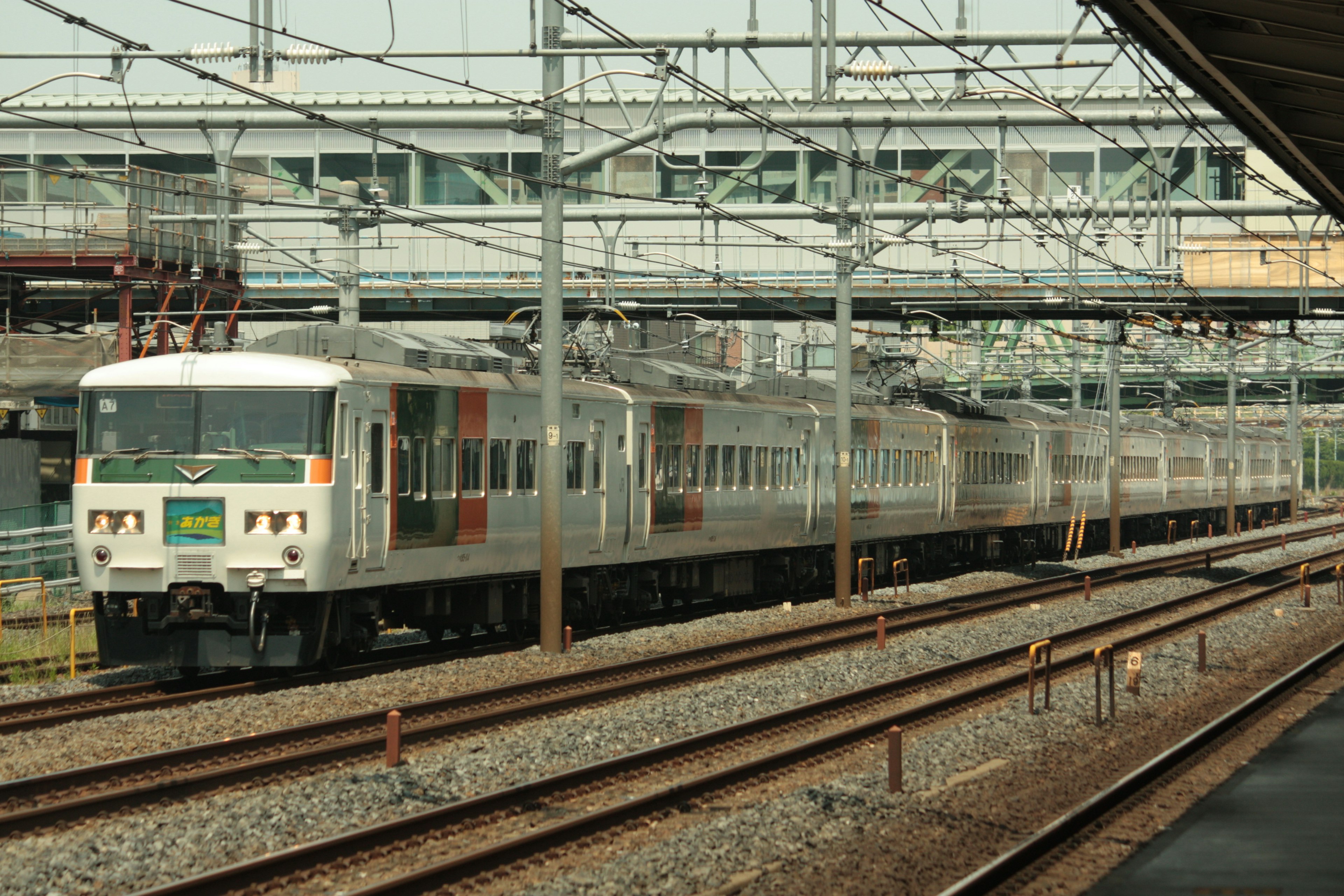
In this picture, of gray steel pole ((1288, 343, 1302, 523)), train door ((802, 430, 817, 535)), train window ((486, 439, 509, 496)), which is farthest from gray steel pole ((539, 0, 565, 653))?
gray steel pole ((1288, 343, 1302, 523))

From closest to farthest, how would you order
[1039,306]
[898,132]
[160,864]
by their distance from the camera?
[160,864]
[1039,306]
[898,132]

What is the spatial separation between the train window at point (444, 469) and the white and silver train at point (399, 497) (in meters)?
0.03

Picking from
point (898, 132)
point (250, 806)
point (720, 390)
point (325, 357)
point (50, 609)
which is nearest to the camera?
point (250, 806)

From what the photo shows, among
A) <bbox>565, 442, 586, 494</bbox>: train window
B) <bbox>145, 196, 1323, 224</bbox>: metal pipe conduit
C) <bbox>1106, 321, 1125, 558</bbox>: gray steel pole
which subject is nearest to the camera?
<bbox>565, 442, 586, 494</bbox>: train window

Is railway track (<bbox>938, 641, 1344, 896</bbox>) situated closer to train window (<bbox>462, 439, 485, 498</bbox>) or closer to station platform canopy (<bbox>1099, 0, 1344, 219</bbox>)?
station platform canopy (<bbox>1099, 0, 1344, 219</bbox>)

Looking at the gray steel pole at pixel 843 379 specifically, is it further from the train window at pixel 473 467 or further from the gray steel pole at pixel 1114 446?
the gray steel pole at pixel 1114 446

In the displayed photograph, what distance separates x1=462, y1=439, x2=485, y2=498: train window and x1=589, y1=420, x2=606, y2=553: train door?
2.65 m

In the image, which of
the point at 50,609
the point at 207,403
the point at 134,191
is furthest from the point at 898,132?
the point at 207,403

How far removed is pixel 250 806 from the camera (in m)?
10.5

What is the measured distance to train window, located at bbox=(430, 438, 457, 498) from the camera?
57.4ft

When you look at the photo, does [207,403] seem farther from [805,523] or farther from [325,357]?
[805,523]

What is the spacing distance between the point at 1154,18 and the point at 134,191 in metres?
29.7

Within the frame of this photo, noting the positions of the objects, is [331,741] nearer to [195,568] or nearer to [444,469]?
[195,568]

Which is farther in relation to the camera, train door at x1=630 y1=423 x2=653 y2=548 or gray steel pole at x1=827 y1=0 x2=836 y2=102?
train door at x1=630 y1=423 x2=653 y2=548
